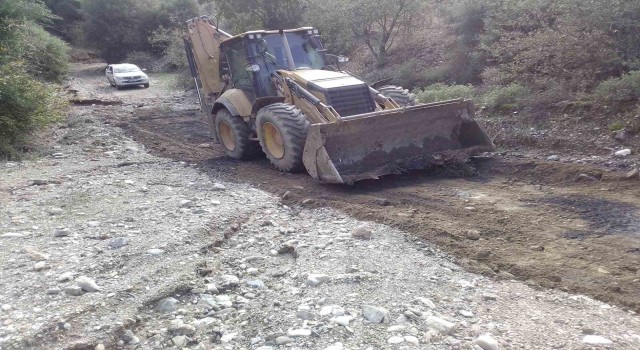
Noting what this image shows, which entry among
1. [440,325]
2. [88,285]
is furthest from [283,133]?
[440,325]

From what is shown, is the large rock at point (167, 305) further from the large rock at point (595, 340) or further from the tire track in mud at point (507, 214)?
the large rock at point (595, 340)

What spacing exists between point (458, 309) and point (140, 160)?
8.08 m

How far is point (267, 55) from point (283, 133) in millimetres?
2105

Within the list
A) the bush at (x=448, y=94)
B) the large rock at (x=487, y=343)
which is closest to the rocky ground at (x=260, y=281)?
the large rock at (x=487, y=343)

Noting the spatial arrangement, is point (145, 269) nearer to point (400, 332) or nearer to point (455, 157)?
point (400, 332)

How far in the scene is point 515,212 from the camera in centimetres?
720

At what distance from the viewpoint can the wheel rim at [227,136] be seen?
11688 mm

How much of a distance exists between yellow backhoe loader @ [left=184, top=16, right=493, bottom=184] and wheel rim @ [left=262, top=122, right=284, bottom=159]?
2 centimetres

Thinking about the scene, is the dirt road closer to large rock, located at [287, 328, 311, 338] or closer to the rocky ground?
the rocky ground

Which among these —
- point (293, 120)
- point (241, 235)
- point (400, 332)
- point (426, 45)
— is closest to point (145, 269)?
point (241, 235)

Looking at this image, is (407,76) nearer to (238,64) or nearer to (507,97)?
(507,97)

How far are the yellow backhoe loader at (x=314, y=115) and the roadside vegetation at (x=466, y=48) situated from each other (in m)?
2.79

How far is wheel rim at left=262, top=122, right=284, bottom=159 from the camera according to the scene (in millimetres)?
9902

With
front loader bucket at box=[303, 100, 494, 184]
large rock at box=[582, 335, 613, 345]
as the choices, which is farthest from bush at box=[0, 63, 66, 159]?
large rock at box=[582, 335, 613, 345]
